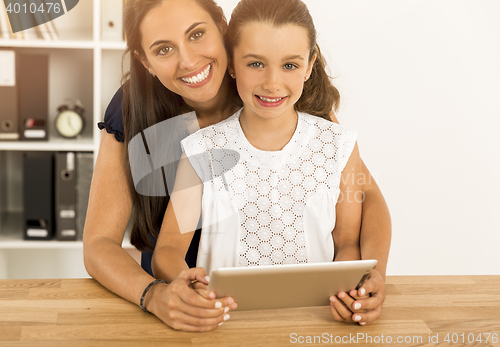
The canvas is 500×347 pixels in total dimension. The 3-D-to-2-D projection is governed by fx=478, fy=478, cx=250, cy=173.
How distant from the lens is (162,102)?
1.37 m

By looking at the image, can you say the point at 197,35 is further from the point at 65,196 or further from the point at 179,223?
the point at 65,196

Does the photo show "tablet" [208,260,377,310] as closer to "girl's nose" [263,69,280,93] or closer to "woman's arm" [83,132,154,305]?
"woman's arm" [83,132,154,305]

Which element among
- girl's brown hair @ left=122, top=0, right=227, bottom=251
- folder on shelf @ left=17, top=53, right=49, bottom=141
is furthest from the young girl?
folder on shelf @ left=17, top=53, right=49, bottom=141

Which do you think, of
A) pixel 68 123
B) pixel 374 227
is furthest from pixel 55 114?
pixel 374 227

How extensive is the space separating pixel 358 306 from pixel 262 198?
0.51 m

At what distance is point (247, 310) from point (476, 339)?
1.37 ft

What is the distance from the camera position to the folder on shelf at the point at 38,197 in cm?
212

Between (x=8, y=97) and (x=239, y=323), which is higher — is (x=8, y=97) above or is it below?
above

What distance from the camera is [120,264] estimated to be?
108 centimetres

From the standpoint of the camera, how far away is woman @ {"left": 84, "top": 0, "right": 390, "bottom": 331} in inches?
43.3

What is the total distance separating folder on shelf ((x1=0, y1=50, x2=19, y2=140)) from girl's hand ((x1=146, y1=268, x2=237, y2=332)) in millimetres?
1574

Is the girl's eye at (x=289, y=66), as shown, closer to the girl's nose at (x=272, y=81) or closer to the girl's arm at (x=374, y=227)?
the girl's nose at (x=272, y=81)

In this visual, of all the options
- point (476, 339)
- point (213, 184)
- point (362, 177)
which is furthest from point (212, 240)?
point (476, 339)

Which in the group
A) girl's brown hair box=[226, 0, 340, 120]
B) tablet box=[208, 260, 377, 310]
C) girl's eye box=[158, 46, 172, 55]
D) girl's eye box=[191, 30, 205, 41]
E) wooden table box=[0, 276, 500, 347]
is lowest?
wooden table box=[0, 276, 500, 347]
